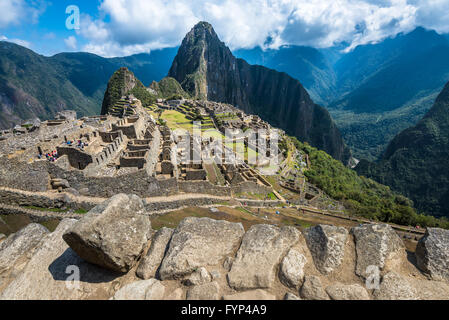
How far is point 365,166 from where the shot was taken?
121 metres

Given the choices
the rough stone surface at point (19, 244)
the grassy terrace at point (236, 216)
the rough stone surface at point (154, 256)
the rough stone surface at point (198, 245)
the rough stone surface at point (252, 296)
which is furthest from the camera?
the grassy terrace at point (236, 216)

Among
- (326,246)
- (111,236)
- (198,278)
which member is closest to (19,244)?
(111,236)

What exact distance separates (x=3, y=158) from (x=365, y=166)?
145446 millimetres

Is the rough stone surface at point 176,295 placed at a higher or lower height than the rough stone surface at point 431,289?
lower

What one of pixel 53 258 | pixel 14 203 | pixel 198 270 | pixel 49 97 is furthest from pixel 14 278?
pixel 49 97

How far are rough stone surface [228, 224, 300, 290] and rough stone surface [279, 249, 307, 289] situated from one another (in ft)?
0.57

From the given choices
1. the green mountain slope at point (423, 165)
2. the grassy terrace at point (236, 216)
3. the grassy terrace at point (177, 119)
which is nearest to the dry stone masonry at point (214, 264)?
the grassy terrace at point (236, 216)

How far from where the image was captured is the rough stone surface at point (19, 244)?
17.7ft

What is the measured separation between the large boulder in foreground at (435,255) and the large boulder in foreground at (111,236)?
6486 mm

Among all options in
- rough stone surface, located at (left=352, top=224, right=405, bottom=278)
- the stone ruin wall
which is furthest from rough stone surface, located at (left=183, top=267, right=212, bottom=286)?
the stone ruin wall

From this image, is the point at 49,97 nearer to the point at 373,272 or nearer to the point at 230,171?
the point at 230,171

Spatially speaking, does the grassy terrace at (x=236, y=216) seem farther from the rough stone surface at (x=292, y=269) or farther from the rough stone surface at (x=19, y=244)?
the rough stone surface at (x=292, y=269)
